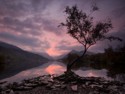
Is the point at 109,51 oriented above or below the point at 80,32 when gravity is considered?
above

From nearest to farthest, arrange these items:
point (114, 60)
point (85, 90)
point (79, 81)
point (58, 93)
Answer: point (58, 93), point (85, 90), point (79, 81), point (114, 60)

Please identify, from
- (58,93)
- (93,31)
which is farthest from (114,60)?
(58,93)

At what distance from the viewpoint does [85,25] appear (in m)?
32.0

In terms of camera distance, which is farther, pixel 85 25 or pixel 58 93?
pixel 85 25

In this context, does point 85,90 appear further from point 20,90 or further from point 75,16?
point 75,16

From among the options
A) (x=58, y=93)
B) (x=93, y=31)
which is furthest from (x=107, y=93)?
(x=93, y=31)

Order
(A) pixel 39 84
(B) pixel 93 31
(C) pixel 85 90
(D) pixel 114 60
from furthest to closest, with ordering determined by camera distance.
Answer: (D) pixel 114 60 < (B) pixel 93 31 < (A) pixel 39 84 < (C) pixel 85 90

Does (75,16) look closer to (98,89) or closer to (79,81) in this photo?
(79,81)

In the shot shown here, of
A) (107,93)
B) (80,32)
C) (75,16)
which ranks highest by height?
(75,16)

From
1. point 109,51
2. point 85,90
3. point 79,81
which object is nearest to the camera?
point 85,90

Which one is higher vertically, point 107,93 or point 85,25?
point 85,25

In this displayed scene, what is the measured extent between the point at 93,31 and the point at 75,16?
4.70m

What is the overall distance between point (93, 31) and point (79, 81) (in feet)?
42.3

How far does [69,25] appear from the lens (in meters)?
33.0
